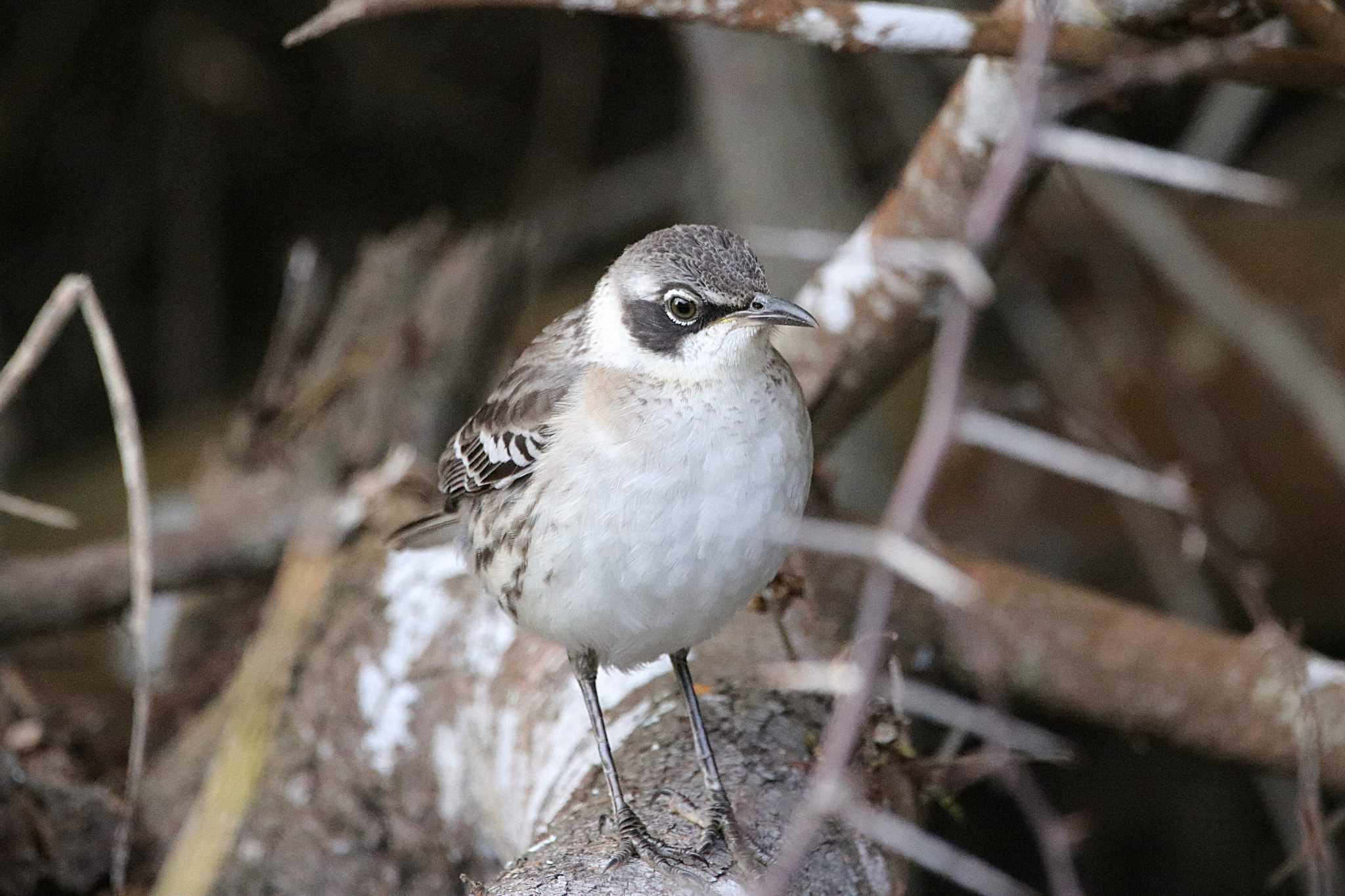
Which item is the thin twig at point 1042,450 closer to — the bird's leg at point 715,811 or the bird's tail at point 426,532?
the bird's leg at point 715,811

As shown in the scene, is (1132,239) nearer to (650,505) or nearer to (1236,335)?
(1236,335)

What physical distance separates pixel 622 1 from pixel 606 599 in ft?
3.90

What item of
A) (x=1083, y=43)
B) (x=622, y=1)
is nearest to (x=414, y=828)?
(x=622, y=1)

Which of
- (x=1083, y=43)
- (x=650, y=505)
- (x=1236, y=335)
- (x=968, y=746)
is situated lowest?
(x=968, y=746)

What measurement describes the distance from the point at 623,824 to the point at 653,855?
0.48 ft

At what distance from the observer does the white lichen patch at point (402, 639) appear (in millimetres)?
3650

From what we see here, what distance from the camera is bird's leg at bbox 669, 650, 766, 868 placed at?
2.62 metres

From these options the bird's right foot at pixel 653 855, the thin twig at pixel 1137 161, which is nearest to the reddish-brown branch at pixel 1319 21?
the thin twig at pixel 1137 161

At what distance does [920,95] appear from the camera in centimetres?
676

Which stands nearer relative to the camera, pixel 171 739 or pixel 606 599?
pixel 606 599

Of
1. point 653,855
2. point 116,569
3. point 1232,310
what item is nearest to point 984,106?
point 653,855

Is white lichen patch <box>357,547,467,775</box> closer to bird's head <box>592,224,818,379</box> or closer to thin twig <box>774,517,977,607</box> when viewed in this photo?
bird's head <box>592,224,818,379</box>

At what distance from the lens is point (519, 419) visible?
3020mm

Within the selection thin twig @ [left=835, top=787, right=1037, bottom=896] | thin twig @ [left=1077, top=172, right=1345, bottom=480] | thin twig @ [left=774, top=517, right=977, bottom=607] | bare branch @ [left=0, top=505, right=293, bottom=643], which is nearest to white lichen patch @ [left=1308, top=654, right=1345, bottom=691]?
thin twig @ [left=1077, top=172, right=1345, bottom=480]
